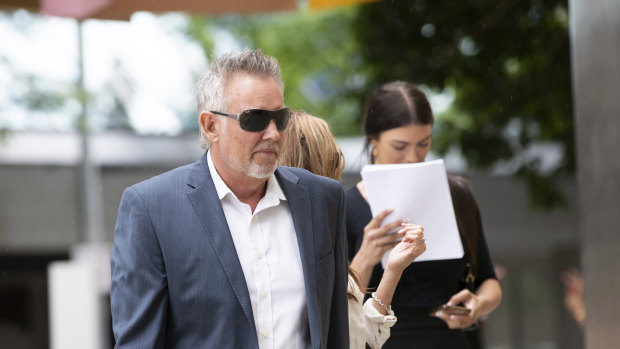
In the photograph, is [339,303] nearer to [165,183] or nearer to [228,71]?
[165,183]

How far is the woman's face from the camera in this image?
4.08 metres

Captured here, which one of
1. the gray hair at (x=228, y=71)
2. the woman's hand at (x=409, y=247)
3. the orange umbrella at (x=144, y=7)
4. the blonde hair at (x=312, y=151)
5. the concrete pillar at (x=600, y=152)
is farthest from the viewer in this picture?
the orange umbrella at (x=144, y=7)

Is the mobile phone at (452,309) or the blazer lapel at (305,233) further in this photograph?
the mobile phone at (452,309)

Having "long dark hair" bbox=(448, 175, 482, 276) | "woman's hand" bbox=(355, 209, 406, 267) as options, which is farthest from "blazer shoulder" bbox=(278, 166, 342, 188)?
"long dark hair" bbox=(448, 175, 482, 276)

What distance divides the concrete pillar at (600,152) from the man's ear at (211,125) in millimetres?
3841

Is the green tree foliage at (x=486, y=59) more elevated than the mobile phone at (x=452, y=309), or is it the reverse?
the green tree foliage at (x=486, y=59)

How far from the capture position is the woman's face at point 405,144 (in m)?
4.08

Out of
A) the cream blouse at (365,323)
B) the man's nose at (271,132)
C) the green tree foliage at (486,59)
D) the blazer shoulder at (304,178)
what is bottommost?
the cream blouse at (365,323)

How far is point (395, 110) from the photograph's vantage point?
4.13m

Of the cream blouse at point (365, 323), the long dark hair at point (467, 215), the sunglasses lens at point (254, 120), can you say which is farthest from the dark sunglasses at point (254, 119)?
the long dark hair at point (467, 215)

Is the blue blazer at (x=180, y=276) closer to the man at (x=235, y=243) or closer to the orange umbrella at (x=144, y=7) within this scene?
the man at (x=235, y=243)

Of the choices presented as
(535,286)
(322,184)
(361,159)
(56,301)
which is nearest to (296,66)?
(56,301)

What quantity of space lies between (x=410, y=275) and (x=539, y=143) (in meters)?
7.29

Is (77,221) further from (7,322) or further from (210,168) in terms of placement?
(210,168)
